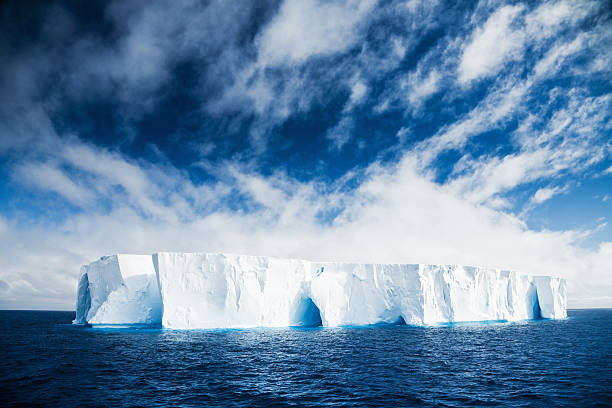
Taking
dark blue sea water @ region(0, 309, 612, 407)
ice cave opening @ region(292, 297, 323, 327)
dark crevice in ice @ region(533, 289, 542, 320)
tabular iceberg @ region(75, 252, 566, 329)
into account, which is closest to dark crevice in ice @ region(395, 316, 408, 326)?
tabular iceberg @ region(75, 252, 566, 329)

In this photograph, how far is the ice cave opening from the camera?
31094 mm

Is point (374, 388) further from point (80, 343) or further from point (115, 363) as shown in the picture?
point (80, 343)

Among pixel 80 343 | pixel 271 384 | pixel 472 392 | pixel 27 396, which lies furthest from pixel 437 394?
pixel 80 343

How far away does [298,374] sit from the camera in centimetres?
1241

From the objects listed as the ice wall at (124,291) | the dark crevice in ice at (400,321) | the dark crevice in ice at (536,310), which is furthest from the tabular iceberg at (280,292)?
the dark crevice in ice at (536,310)

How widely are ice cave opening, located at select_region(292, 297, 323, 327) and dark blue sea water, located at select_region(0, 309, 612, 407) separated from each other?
11.6m

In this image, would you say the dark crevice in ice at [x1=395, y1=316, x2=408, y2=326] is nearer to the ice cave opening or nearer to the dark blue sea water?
the ice cave opening

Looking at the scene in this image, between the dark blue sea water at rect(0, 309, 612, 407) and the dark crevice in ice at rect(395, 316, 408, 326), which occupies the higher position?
the dark blue sea water at rect(0, 309, 612, 407)

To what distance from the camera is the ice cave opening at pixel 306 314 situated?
3109 centimetres

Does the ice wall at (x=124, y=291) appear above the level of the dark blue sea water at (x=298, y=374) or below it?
above

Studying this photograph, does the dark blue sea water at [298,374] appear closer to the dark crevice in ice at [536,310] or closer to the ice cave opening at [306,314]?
the ice cave opening at [306,314]

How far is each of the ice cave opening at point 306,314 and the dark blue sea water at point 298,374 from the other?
37.9 feet

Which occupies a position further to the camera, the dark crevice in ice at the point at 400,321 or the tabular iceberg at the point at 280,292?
the dark crevice in ice at the point at 400,321

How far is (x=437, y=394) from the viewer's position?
32.9 ft
